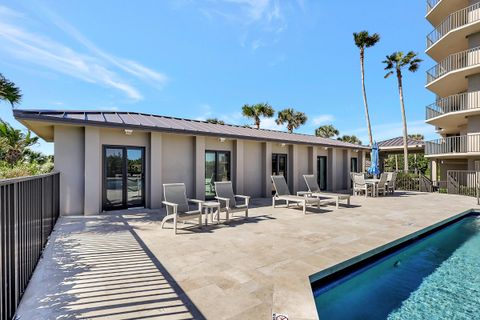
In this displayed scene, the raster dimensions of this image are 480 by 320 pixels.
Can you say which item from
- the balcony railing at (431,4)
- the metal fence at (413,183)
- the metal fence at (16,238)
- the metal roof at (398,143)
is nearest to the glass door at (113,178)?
the metal fence at (16,238)

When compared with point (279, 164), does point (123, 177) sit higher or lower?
lower

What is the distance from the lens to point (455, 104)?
20422 mm

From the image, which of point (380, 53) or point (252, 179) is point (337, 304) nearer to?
point (252, 179)

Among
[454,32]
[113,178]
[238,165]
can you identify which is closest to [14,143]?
[113,178]

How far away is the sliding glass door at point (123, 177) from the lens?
9250mm

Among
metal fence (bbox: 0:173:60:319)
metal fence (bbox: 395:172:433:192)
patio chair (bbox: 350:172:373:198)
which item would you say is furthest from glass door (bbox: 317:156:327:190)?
metal fence (bbox: 0:173:60:319)

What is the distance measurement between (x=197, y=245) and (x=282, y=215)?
4.23 meters

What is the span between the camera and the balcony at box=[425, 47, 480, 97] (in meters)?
18.3

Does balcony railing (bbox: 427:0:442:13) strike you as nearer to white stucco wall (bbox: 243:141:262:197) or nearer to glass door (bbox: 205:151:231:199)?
white stucco wall (bbox: 243:141:262:197)

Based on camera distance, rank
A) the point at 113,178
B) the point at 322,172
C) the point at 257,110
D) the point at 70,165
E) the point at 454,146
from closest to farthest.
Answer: the point at 70,165 → the point at 113,178 → the point at 322,172 → the point at 454,146 → the point at 257,110

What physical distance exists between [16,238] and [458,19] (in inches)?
1161

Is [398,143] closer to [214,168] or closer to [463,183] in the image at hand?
[463,183]

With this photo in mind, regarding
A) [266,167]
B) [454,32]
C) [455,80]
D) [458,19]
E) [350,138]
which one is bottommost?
[266,167]

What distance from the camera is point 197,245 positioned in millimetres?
5453
